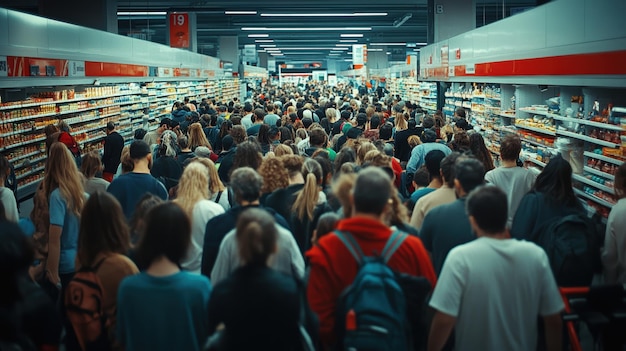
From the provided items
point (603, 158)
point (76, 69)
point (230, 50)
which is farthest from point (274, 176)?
point (230, 50)

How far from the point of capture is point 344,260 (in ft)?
10.7

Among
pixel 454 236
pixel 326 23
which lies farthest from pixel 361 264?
pixel 326 23

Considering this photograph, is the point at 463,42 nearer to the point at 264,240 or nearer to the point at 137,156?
the point at 137,156

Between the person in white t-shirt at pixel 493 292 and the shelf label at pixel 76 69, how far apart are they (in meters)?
9.68

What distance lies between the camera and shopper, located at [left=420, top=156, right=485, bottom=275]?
4.25 m

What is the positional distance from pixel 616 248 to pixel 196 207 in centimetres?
280

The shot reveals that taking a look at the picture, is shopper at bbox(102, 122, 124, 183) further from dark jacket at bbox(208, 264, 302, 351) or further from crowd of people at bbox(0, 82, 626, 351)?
dark jacket at bbox(208, 264, 302, 351)

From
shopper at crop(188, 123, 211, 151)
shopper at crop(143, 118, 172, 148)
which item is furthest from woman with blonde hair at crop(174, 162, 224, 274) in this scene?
shopper at crop(143, 118, 172, 148)

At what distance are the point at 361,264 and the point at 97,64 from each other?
444 inches

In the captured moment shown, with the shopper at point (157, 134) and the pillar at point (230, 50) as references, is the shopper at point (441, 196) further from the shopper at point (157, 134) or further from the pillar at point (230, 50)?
the pillar at point (230, 50)

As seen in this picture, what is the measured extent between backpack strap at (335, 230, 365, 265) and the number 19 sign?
20.5 metres

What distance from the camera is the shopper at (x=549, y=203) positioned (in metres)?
4.77

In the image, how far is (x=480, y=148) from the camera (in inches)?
291

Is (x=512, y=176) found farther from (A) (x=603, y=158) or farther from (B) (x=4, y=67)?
(B) (x=4, y=67)
